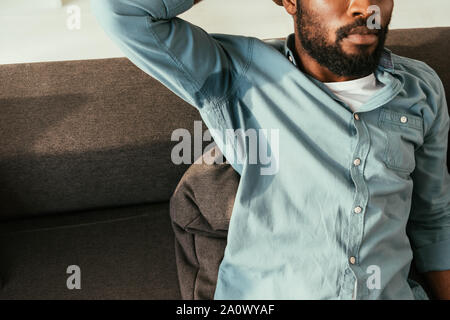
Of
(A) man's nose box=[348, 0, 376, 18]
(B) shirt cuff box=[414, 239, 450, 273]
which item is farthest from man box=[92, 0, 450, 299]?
(B) shirt cuff box=[414, 239, 450, 273]

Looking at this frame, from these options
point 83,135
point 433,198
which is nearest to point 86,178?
point 83,135

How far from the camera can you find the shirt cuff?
1046 millimetres

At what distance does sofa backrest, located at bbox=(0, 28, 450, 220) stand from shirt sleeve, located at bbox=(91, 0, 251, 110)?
0.97ft

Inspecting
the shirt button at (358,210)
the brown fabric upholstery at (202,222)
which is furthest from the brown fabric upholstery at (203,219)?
the shirt button at (358,210)

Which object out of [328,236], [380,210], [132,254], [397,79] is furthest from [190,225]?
[397,79]

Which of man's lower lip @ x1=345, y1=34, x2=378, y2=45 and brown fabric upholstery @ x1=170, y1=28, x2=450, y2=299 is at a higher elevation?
man's lower lip @ x1=345, y1=34, x2=378, y2=45

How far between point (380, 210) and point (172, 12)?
2.01 feet

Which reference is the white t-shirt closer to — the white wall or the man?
A: the man

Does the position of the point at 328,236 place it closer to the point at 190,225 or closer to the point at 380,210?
the point at 380,210

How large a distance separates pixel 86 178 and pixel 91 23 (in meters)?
0.78

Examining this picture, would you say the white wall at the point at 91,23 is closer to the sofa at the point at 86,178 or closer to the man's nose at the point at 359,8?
the sofa at the point at 86,178

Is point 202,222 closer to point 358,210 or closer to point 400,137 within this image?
point 358,210

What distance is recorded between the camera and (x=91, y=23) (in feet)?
5.29
